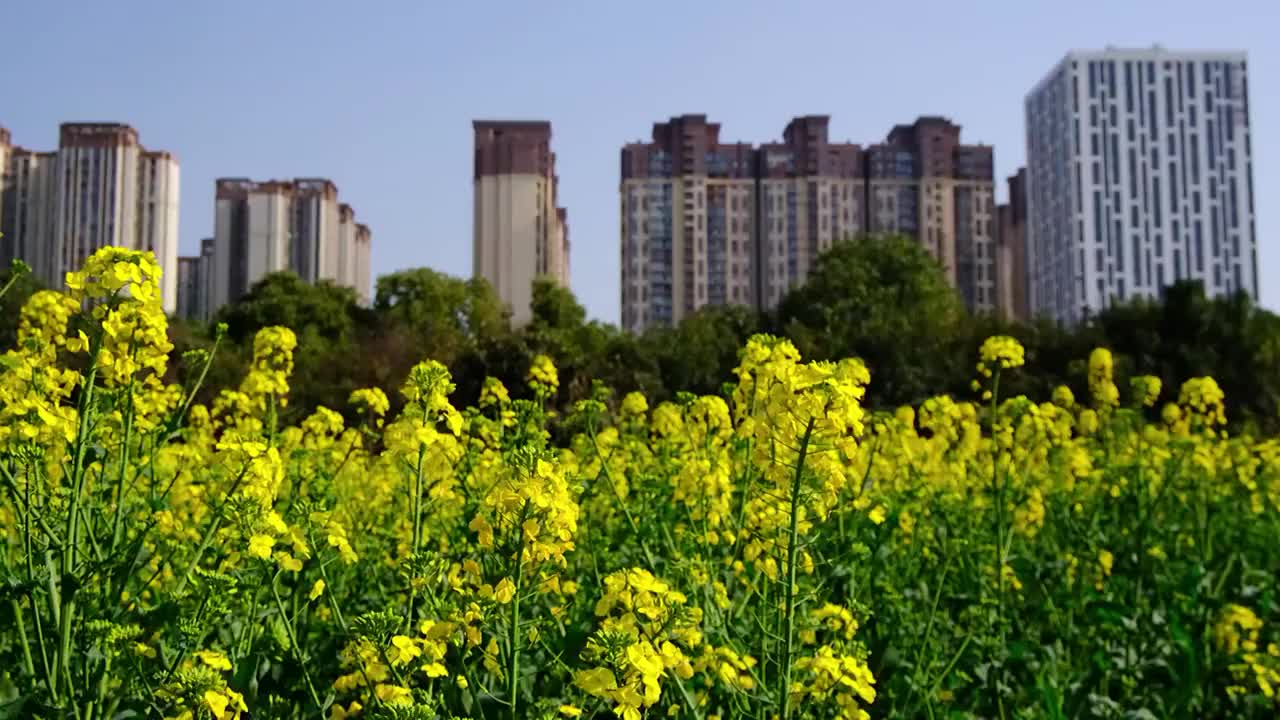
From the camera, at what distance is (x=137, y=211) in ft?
229

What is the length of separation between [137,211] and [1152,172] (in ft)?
220

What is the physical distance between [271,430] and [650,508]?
3.74 ft

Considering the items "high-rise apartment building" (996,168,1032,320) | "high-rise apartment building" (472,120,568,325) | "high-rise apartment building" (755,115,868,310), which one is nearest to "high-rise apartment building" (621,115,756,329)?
"high-rise apartment building" (755,115,868,310)

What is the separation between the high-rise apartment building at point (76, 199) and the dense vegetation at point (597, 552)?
222 ft

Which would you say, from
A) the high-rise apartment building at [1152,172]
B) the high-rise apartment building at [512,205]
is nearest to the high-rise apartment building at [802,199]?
the high-rise apartment building at [512,205]

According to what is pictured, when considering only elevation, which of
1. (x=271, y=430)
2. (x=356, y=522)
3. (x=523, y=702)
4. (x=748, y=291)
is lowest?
(x=523, y=702)

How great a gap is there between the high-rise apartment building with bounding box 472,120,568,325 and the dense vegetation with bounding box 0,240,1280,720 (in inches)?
2224

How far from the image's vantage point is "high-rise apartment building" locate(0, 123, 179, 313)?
220 feet

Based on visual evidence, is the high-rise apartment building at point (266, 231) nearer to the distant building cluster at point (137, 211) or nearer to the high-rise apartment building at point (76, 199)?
the distant building cluster at point (137, 211)

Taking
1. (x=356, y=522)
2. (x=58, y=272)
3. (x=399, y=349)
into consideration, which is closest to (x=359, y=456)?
(x=356, y=522)

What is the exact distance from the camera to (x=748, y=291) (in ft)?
227

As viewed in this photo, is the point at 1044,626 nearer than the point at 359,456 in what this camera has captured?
Yes

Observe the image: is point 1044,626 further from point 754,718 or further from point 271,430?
point 271,430

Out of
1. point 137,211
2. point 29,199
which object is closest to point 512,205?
point 137,211
